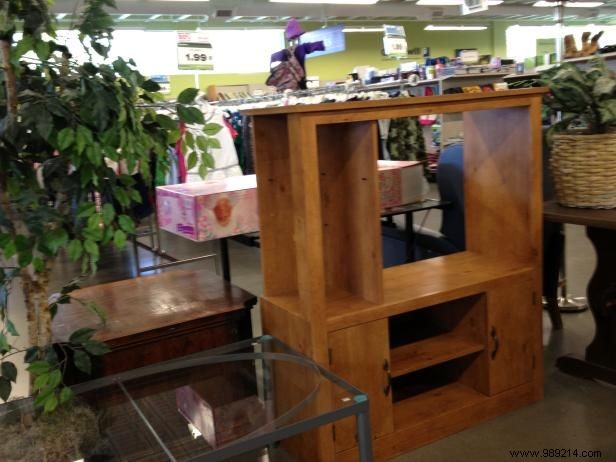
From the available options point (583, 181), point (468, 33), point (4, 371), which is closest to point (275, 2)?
point (468, 33)

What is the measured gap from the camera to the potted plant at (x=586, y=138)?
232cm

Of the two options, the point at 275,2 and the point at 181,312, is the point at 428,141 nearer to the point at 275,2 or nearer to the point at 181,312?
the point at 275,2

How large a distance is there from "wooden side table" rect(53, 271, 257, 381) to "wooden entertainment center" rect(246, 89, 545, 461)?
0.16 meters

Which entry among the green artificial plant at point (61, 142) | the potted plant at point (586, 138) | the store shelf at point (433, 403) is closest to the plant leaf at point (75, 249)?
the green artificial plant at point (61, 142)

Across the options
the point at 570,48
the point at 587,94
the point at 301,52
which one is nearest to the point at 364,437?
the point at 587,94

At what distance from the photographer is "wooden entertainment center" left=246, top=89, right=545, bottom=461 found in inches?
77.3

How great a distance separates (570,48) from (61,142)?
3.99 meters

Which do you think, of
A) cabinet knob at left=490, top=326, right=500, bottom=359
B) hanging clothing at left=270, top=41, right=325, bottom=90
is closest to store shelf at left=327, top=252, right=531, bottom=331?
cabinet knob at left=490, top=326, right=500, bottom=359

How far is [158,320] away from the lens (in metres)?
2.02

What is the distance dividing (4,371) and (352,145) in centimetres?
120

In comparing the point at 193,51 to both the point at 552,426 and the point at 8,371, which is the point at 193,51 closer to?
the point at 552,426

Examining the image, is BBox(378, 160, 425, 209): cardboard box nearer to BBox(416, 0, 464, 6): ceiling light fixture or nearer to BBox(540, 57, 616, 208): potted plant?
BBox(540, 57, 616, 208): potted plant

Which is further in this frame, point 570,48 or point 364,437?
point 570,48

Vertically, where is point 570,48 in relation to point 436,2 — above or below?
below
